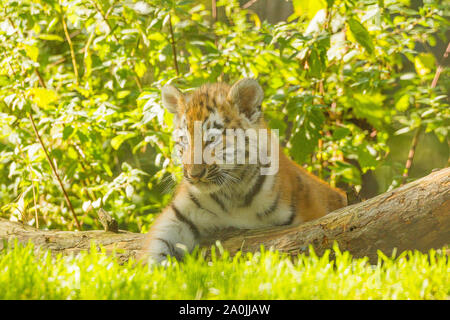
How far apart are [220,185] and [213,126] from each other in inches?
15.2

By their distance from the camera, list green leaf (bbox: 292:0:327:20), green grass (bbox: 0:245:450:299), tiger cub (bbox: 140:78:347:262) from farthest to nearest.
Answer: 1. green leaf (bbox: 292:0:327:20)
2. tiger cub (bbox: 140:78:347:262)
3. green grass (bbox: 0:245:450:299)

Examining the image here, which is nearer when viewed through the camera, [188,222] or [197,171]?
[197,171]

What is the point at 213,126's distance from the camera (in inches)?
135

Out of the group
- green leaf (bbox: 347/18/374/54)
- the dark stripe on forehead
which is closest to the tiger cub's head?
the dark stripe on forehead

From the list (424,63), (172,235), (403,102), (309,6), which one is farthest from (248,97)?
(424,63)

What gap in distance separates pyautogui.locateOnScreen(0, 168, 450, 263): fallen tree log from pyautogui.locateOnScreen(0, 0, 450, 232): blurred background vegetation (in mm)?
1554

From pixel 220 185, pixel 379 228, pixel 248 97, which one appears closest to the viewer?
pixel 379 228

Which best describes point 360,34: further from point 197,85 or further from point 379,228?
point 379,228

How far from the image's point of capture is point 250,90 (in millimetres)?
3525

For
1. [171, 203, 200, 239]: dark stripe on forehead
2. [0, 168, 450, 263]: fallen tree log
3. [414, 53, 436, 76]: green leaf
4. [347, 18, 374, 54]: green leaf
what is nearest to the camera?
[0, 168, 450, 263]: fallen tree log

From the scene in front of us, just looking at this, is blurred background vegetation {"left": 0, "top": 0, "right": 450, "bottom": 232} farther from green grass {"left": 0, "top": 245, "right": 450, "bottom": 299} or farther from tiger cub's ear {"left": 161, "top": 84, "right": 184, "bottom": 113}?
green grass {"left": 0, "top": 245, "right": 450, "bottom": 299}

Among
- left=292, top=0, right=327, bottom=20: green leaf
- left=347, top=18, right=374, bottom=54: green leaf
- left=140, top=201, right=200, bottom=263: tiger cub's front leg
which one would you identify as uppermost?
left=292, top=0, right=327, bottom=20: green leaf

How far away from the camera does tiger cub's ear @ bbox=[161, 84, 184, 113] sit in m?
3.68
